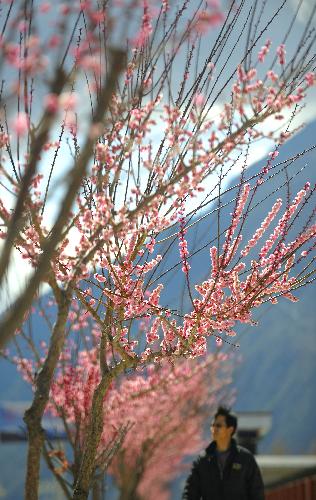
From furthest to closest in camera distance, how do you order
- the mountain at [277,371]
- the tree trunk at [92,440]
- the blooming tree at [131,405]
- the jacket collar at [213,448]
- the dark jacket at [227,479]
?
the mountain at [277,371] < the blooming tree at [131,405] < the jacket collar at [213,448] < the dark jacket at [227,479] < the tree trunk at [92,440]

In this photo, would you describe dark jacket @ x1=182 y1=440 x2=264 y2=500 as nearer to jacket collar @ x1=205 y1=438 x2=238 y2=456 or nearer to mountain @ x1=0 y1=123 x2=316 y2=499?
jacket collar @ x1=205 y1=438 x2=238 y2=456

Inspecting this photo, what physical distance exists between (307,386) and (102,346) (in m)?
101

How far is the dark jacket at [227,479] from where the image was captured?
5594mm

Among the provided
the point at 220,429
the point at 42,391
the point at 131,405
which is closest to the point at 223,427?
the point at 220,429

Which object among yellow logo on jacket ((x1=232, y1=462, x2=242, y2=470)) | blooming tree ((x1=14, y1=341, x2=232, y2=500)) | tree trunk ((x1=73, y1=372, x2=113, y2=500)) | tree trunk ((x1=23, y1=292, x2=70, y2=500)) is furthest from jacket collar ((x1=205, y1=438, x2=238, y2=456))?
tree trunk ((x1=23, y1=292, x2=70, y2=500))

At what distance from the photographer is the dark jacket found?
5.59m

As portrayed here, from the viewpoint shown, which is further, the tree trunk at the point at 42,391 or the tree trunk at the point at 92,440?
the tree trunk at the point at 92,440

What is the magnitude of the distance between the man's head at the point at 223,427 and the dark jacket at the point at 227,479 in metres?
0.08

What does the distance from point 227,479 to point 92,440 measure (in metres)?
1.48

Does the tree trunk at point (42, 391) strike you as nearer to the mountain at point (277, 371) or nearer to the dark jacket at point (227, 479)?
the dark jacket at point (227, 479)

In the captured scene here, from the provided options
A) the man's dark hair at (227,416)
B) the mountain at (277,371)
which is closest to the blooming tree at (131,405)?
the man's dark hair at (227,416)

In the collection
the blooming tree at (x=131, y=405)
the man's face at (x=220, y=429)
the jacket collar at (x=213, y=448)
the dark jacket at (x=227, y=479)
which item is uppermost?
the blooming tree at (x=131, y=405)

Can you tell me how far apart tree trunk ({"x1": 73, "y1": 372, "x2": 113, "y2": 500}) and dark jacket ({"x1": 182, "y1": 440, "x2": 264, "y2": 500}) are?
1274 millimetres

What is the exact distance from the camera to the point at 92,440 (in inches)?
184
